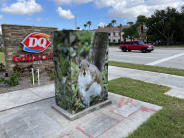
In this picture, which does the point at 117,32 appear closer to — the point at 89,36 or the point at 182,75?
the point at 182,75

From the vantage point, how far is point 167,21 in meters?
39.3

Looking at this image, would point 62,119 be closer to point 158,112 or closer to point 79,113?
point 79,113

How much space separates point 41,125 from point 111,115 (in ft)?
5.71

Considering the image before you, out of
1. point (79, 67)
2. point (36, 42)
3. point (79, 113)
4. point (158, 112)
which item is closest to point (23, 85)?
point (36, 42)

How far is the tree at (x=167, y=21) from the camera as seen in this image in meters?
38.1

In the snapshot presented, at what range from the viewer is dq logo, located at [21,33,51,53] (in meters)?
7.82

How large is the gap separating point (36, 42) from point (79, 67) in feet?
17.7

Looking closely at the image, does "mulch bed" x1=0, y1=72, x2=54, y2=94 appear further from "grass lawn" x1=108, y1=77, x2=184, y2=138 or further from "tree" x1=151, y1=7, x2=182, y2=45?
"tree" x1=151, y1=7, x2=182, y2=45

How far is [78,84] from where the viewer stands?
12.3 feet

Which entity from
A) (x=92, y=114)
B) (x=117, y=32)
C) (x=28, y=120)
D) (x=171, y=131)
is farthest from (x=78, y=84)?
(x=117, y=32)

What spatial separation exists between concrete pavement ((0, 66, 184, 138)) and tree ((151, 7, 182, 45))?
39110mm

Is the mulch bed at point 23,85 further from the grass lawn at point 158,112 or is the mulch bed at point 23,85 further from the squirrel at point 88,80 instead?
the squirrel at point 88,80

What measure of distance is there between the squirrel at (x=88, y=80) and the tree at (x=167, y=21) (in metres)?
40.2

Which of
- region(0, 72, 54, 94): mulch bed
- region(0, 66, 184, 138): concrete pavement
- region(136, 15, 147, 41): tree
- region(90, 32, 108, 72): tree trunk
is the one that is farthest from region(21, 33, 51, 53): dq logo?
region(136, 15, 147, 41): tree
